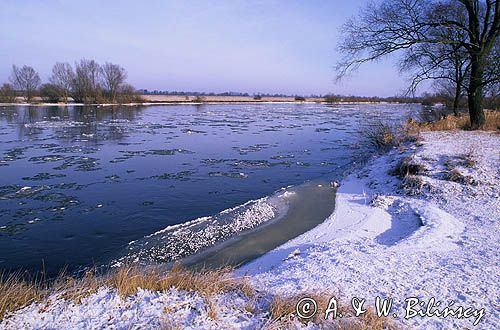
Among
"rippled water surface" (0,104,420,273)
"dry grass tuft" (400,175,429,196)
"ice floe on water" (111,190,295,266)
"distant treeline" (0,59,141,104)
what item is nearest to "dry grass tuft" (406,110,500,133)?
"rippled water surface" (0,104,420,273)

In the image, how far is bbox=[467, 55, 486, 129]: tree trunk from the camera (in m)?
13.6

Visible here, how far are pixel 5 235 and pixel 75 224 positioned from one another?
4.16 feet

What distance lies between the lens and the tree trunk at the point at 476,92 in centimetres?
1360

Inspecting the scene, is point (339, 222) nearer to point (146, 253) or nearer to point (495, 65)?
point (146, 253)

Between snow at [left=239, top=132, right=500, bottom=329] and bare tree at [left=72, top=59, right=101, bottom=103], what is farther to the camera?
bare tree at [left=72, top=59, right=101, bottom=103]

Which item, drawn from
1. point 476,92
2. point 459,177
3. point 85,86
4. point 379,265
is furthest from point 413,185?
point 85,86

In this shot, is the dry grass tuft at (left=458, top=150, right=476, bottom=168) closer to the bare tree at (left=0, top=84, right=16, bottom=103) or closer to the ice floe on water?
the ice floe on water

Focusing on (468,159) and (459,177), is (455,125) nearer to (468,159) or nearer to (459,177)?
(468,159)

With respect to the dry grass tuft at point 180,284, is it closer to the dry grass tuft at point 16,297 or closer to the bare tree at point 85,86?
the dry grass tuft at point 16,297

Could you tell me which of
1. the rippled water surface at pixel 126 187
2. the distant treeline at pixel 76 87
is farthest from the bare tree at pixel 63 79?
the rippled water surface at pixel 126 187

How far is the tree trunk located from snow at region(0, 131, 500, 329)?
6.15 m

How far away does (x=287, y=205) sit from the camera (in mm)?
8703

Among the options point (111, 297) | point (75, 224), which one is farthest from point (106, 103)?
point (111, 297)

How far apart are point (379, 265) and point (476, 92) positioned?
13688mm
